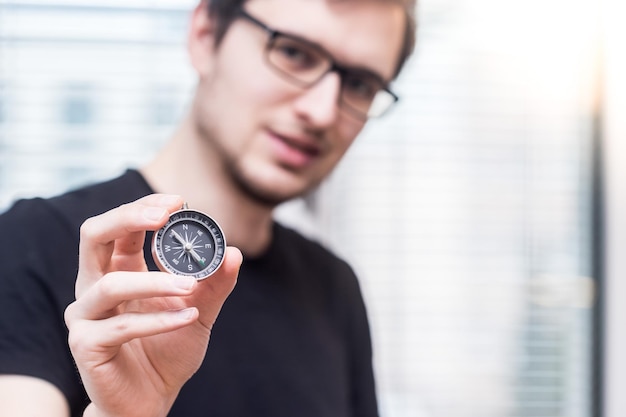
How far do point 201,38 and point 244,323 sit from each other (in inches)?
16.3

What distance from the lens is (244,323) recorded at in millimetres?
743

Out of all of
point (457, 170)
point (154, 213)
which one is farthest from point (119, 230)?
point (457, 170)

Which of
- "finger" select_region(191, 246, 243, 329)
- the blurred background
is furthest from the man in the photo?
the blurred background

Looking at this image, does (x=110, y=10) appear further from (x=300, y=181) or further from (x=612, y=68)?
(x=612, y=68)

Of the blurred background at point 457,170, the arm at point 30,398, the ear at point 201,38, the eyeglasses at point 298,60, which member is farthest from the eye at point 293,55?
the blurred background at point 457,170

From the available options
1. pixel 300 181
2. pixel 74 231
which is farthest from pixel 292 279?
pixel 74 231

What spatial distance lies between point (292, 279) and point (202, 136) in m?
0.25

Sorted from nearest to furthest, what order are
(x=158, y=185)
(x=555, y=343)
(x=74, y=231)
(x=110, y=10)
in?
(x=74, y=231) → (x=158, y=185) → (x=110, y=10) → (x=555, y=343)

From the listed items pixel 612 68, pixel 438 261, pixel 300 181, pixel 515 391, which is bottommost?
pixel 515 391

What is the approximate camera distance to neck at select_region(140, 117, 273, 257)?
76 cm

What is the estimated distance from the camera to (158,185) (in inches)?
29.2

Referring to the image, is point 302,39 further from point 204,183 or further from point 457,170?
point 457,170

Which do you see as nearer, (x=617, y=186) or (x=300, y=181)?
(x=300, y=181)

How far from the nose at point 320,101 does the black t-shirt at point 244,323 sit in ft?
0.72
